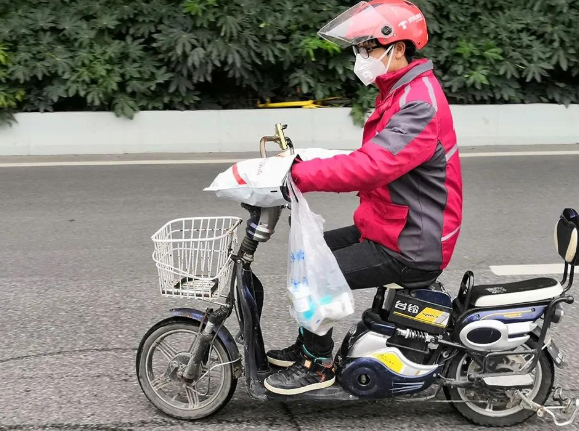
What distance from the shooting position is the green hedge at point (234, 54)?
993 cm

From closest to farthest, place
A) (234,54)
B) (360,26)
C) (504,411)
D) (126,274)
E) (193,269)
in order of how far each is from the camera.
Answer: (360,26) → (193,269) → (504,411) → (126,274) → (234,54)

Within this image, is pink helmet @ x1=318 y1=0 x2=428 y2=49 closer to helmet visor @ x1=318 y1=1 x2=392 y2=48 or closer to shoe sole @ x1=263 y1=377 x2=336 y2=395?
helmet visor @ x1=318 y1=1 x2=392 y2=48

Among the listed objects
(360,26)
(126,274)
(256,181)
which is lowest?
(126,274)

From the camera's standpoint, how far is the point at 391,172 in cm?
297

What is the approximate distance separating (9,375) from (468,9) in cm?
886

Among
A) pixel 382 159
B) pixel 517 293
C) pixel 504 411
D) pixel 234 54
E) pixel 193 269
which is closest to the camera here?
pixel 382 159

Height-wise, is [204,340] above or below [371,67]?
below

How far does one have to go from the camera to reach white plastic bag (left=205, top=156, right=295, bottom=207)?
2947mm

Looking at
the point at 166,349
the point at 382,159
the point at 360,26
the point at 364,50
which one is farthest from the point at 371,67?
the point at 166,349

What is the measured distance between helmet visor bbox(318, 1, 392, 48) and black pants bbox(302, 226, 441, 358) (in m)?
0.87

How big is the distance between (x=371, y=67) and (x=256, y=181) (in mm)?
690

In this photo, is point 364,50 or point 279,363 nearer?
point 364,50

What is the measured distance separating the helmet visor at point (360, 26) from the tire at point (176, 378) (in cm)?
140

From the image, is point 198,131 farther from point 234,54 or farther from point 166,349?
point 166,349
